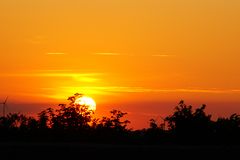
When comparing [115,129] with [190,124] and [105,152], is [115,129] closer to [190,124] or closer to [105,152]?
[190,124]

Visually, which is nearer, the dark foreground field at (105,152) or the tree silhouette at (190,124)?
the dark foreground field at (105,152)

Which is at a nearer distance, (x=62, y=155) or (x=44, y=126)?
(x=62, y=155)

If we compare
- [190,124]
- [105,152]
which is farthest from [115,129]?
[105,152]

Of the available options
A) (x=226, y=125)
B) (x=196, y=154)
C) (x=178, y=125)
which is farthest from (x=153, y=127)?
(x=196, y=154)

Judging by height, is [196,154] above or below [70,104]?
below

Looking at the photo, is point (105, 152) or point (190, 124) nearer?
point (105, 152)

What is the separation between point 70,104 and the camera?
46.9 m

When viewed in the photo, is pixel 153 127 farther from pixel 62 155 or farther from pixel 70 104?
pixel 62 155

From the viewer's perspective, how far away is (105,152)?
25.5m

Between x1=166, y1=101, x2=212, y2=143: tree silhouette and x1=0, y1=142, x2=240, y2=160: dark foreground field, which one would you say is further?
x1=166, y1=101, x2=212, y2=143: tree silhouette

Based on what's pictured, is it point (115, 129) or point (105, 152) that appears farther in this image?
point (115, 129)

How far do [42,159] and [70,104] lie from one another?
22.4 meters

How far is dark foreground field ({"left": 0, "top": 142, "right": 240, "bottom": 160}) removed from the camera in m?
24.8

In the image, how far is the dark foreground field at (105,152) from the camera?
81.3 feet
